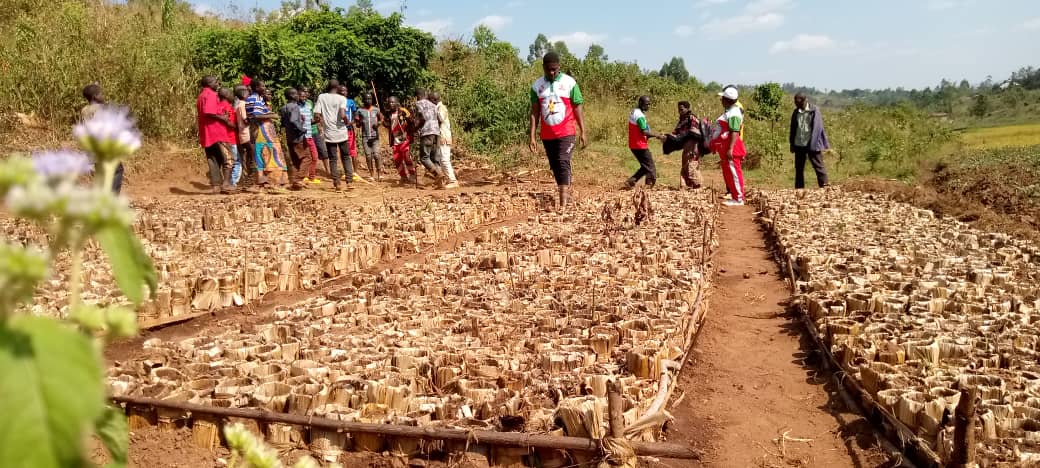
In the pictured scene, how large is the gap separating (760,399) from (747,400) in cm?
8

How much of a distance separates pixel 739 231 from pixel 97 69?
10798mm

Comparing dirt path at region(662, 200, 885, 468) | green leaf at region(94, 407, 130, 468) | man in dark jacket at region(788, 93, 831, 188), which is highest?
man in dark jacket at region(788, 93, 831, 188)

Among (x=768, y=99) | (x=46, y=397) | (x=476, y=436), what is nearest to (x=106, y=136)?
(x=46, y=397)

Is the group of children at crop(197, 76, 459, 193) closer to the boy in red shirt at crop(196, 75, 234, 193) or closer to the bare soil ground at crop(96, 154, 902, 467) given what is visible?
the boy in red shirt at crop(196, 75, 234, 193)

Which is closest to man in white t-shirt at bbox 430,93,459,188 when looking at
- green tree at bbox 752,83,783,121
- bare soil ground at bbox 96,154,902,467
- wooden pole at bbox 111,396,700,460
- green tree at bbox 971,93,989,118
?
bare soil ground at bbox 96,154,902,467

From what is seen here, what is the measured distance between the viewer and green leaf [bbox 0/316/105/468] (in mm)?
655

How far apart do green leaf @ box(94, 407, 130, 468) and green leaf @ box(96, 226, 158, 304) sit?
29cm

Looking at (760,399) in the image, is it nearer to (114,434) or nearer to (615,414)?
(615,414)

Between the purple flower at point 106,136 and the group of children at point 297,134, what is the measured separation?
9.25 m

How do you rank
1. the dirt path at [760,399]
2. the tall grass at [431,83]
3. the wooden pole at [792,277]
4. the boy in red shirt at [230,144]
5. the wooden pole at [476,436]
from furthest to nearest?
the tall grass at [431,83] → the boy in red shirt at [230,144] → the wooden pole at [792,277] → the dirt path at [760,399] → the wooden pole at [476,436]

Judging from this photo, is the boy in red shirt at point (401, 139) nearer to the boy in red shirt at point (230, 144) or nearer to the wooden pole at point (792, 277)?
the boy in red shirt at point (230, 144)

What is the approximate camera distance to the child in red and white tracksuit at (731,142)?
948 centimetres

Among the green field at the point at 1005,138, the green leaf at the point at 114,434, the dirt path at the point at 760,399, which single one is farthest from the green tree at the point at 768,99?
the green leaf at the point at 114,434

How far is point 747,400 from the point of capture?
3.73 meters
